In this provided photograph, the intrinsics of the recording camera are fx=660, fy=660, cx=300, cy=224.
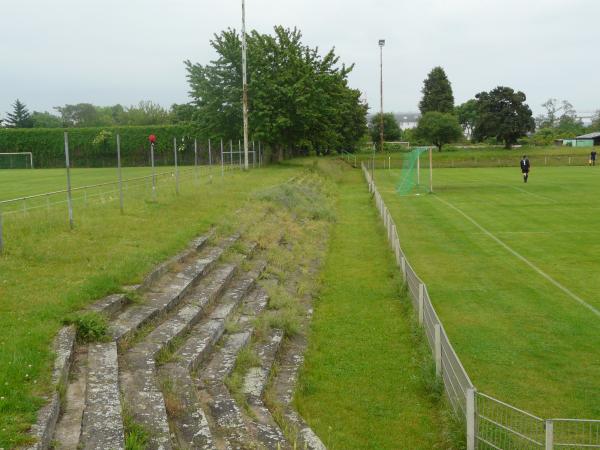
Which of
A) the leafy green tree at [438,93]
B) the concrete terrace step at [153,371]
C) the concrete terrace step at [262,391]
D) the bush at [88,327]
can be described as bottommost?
the concrete terrace step at [262,391]

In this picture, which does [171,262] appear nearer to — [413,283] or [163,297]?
[163,297]

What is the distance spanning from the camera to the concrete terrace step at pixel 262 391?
7.12 m

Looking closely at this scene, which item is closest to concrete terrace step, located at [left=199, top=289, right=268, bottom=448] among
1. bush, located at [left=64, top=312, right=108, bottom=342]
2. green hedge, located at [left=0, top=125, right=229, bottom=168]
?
bush, located at [left=64, top=312, right=108, bottom=342]

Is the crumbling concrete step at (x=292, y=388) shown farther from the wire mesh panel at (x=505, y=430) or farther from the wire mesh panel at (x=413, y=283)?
the wire mesh panel at (x=413, y=283)

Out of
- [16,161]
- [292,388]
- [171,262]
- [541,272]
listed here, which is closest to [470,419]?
[292,388]

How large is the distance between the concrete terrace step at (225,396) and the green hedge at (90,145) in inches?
2254

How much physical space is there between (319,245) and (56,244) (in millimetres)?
9829

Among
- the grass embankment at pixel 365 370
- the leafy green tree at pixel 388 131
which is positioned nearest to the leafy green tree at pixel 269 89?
the grass embankment at pixel 365 370

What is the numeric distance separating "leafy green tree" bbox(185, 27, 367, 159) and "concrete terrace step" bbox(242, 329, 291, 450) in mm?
36089

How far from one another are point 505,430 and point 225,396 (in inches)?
128

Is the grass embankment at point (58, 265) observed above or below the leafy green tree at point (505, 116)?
below

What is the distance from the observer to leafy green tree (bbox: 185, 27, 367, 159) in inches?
1833

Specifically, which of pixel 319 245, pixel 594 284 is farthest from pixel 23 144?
pixel 594 284

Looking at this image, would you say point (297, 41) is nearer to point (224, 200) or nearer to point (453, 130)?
point (224, 200)
